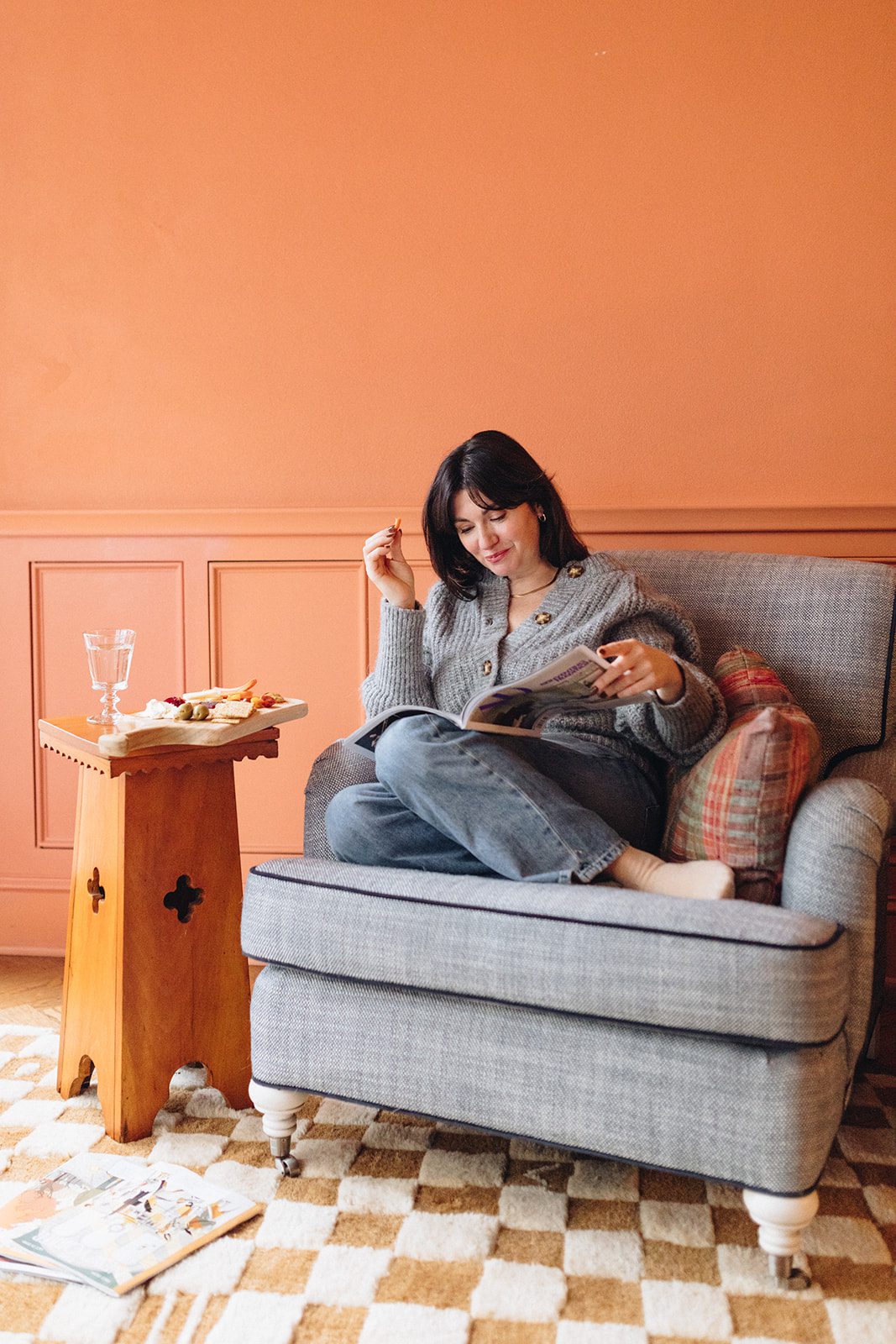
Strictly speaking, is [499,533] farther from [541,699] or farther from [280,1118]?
[280,1118]

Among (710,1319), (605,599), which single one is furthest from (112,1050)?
(605,599)

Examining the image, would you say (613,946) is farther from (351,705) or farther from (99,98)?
(99,98)

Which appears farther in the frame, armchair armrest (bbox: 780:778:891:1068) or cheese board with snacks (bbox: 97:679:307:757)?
cheese board with snacks (bbox: 97:679:307:757)

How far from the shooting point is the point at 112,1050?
161cm

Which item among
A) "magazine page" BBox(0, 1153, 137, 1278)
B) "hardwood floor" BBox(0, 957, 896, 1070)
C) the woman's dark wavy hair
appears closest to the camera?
"magazine page" BBox(0, 1153, 137, 1278)

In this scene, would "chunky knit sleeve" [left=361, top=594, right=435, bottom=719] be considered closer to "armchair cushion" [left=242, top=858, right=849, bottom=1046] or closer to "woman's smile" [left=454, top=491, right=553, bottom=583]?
"woman's smile" [left=454, top=491, right=553, bottom=583]

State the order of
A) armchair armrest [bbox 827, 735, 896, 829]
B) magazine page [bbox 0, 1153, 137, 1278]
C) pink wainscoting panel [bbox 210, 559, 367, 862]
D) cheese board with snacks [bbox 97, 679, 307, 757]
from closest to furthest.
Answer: magazine page [bbox 0, 1153, 137, 1278], cheese board with snacks [bbox 97, 679, 307, 757], armchair armrest [bbox 827, 735, 896, 829], pink wainscoting panel [bbox 210, 559, 367, 862]

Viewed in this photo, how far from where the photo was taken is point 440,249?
2305 millimetres

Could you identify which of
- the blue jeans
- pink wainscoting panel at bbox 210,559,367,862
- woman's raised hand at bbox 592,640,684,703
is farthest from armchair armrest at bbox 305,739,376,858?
pink wainscoting panel at bbox 210,559,367,862

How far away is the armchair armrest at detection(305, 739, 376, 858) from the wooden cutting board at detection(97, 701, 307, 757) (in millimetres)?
131

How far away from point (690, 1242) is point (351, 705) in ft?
4.38

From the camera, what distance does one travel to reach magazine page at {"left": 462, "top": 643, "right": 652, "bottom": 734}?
4.63 ft

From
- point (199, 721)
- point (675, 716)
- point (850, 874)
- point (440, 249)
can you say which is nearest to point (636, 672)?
point (675, 716)

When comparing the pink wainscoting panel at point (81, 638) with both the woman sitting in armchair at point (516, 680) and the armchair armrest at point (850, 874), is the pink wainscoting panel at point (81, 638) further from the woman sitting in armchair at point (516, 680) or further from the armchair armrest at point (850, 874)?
the armchair armrest at point (850, 874)
